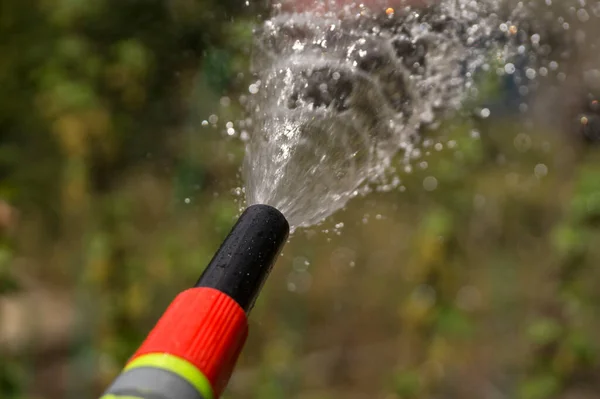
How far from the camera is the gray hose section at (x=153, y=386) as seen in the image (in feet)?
0.73

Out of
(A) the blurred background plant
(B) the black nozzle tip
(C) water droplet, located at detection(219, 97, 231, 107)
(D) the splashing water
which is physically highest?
(B) the black nozzle tip

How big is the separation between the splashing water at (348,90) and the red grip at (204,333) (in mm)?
94

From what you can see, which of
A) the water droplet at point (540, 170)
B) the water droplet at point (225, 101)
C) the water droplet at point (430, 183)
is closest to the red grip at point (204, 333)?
the water droplet at point (225, 101)

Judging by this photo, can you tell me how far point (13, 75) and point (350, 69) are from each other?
1.89 ft

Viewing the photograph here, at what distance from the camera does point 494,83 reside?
25.9 inches

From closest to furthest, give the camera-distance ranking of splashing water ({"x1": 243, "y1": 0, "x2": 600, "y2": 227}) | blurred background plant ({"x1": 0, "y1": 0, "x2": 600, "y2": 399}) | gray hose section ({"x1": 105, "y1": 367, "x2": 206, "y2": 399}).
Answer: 1. gray hose section ({"x1": 105, "y1": 367, "x2": 206, "y2": 399})
2. splashing water ({"x1": 243, "y1": 0, "x2": 600, "y2": 227})
3. blurred background plant ({"x1": 0, "y1": 0, "x2": 600, "y2": 399})

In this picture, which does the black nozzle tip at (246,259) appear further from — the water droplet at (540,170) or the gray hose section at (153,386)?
the water droplet at (540,170)

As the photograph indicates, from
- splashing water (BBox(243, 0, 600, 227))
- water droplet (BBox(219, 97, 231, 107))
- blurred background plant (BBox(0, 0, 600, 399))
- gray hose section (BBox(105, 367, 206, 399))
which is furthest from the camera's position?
blurred background plant (BBox(0, 0, 600, 399))

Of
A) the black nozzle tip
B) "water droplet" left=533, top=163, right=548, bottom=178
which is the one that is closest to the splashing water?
the black nozzle tip

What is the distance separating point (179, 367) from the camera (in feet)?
0.77

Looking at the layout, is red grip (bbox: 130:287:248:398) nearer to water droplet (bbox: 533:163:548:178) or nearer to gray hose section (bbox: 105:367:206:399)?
gray hose section (bbox: 105:367:206:399)

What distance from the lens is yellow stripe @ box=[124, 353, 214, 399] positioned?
0.76 feet

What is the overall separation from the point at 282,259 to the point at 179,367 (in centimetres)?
50

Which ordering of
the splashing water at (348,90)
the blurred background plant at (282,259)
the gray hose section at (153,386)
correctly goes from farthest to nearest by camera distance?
the blurred background plant at (282,259) < the splashing water at (348,90) < the gray hose section at (153,386)
